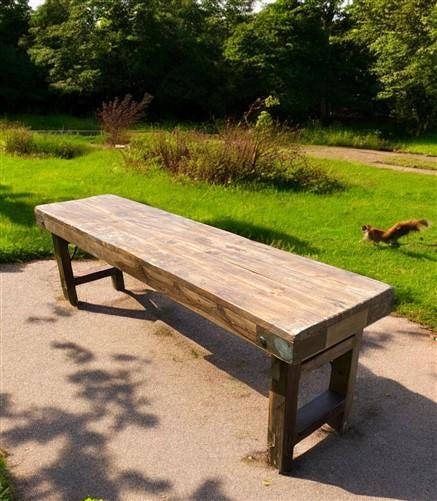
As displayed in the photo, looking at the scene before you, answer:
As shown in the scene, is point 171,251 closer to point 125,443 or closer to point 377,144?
point 125,443

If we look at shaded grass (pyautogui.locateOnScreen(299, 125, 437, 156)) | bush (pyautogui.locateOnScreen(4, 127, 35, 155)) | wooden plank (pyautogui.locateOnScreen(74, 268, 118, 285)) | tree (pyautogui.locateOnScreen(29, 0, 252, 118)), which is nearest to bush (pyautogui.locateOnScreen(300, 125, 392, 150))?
shaded grass (pyautogui.locateOnScreen(299, 125, 437, 156))

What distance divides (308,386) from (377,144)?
501 inches

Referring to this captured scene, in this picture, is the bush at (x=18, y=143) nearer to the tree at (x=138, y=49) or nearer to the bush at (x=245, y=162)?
the bush at (x=245, y=162)

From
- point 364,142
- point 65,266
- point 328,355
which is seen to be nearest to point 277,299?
point 328,355

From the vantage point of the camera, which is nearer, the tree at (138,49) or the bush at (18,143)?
the bush at (18,143)

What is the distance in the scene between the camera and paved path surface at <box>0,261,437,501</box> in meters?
2.20

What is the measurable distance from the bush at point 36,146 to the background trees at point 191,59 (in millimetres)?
9756

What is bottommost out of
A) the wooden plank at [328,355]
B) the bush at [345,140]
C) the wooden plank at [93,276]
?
the bush at [345,140]

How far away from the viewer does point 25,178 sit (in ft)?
27.5

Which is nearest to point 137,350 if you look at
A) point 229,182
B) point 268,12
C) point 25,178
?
point 229,182

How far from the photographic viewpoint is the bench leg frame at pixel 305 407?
207cm

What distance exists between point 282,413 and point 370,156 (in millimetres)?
11463

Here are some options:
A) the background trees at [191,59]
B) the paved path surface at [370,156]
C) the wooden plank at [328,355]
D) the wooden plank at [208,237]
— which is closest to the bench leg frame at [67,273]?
the wooden plank at [208,237]

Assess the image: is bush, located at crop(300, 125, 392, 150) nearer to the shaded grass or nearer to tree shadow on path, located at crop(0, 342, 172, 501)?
the shaded grass
